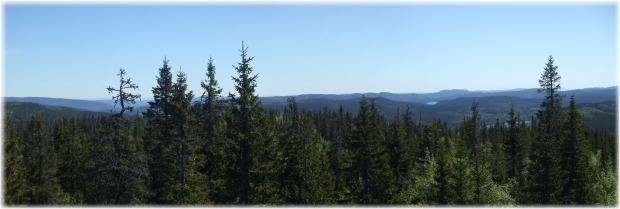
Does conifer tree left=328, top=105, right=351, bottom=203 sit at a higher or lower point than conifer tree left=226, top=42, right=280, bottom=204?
lower

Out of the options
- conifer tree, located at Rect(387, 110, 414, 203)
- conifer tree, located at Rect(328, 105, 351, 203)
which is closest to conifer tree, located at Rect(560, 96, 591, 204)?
conifer tree, located at Rect(387, 110, 414, 203)

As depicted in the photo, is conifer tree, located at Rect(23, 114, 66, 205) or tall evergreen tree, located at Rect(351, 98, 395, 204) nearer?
tall evergreen tree, located at Rect(351, 98, 395, 204)

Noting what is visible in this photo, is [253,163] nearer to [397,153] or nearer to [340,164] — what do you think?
[397,153]

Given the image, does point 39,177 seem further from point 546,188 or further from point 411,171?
point 546,188

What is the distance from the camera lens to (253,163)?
26.8 m

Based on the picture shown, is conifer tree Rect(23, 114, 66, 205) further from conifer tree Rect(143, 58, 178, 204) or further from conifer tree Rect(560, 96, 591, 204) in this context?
conifer tree Rect(560, 96, 591, 204)

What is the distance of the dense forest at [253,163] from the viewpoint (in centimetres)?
2598

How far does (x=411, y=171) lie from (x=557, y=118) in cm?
1482

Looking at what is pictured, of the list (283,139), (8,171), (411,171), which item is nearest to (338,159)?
(411,171)

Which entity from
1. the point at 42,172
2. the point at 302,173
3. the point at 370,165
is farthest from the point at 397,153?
the point at 42,172

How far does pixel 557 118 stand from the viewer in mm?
40156

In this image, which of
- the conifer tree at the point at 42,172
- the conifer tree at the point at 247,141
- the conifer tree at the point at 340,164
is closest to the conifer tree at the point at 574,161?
the conifer tree at the point at 340,164

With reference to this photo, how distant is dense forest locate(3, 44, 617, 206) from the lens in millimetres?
25984

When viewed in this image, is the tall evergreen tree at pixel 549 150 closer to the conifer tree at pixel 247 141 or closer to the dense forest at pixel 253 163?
the dense forest at pixel 253 163
